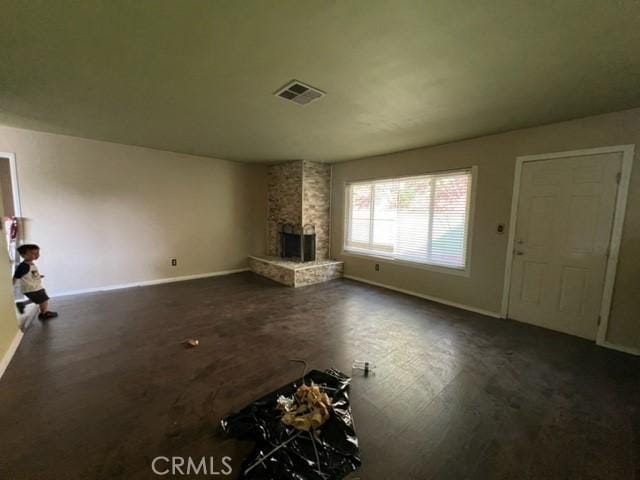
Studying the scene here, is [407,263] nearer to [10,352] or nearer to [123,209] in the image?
[10,352]

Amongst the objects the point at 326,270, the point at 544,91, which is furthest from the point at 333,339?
the point at 544,91

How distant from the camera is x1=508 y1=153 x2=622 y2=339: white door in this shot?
2.83 metres

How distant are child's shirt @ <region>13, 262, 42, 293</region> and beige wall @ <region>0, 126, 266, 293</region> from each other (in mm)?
967

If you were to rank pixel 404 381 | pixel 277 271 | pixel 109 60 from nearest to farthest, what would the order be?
1. pixel 109 60
2. pixel 404 381
3. pixel 277 271

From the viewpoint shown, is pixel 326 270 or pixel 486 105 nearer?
pixel 486 105

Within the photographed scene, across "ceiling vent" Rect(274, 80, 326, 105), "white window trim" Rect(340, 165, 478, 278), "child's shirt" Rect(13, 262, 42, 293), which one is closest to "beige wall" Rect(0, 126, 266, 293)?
"child's shirt" Rect(13, 262, 42, 293)

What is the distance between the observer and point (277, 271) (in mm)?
5293

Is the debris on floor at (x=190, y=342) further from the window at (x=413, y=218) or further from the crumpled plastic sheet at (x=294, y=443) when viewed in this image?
→ the window at (x=413, y=218)

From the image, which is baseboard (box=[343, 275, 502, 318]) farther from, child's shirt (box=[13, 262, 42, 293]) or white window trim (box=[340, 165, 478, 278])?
child's shirt (box=[13, 262, 42, 293])

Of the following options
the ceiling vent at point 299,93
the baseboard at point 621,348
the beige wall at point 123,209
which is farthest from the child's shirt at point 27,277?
the baseboard at point 621,348

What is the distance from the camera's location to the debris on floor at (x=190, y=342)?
105 inches

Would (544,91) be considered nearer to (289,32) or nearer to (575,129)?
(575,129)

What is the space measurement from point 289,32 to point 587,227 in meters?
3.69

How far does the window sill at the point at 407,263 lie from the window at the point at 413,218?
0.05m
